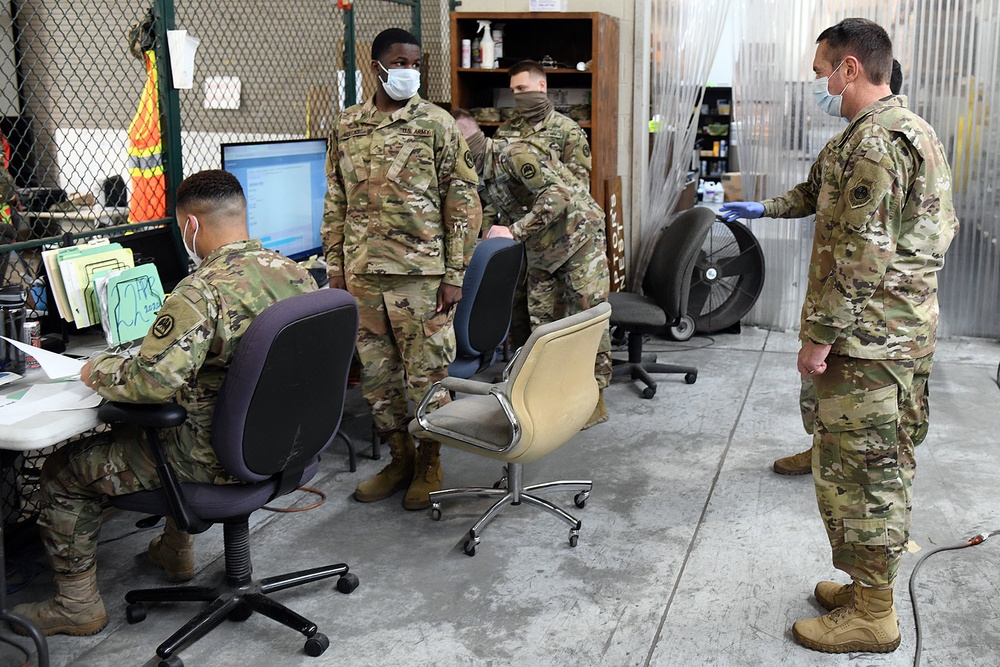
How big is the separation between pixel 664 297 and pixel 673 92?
64.1 inches

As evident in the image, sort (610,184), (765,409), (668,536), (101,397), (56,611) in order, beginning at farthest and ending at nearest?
1. (610,184)
2. (765,409)
3. (668,536)
4. (56,611)
5. (101,397)

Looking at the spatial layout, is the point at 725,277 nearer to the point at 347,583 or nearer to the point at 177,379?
the point at 347,583

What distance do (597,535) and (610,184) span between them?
2726 mm

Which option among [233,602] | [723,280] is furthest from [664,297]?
[233,602]

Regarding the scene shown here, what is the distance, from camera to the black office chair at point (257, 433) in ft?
7.32

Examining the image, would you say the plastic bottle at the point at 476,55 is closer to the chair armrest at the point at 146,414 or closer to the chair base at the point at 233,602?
the chair base at the point at 233,602

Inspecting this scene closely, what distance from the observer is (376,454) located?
393cm

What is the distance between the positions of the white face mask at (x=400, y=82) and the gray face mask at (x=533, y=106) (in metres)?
1.09

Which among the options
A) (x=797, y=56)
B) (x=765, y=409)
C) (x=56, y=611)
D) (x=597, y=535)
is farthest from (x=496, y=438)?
(x=797, y=56)

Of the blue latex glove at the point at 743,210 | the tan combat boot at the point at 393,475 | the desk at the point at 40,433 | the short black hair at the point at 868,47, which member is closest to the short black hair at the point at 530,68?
the blue latex glove at the point at 743,210

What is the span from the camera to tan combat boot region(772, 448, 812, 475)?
12.1 feet

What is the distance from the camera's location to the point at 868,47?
8.07 ft

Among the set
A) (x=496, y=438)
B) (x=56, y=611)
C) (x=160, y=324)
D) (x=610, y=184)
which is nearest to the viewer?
(x=160, y=324)

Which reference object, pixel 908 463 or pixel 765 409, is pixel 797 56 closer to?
pixel 765 409
